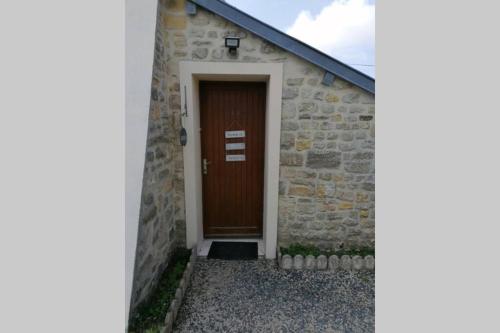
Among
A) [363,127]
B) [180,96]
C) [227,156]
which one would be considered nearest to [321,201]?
[363,127]

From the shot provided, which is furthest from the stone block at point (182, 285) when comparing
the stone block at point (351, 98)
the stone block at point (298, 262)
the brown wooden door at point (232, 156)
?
the stone block at point (351, 98)

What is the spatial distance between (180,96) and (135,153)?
118 centimetres

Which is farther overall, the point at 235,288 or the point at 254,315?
the point at 235,288

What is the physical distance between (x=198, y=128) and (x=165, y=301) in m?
2.14

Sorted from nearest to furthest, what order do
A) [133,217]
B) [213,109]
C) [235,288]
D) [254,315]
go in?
[133,217] < [254,315] < [235,288] < [213,109]

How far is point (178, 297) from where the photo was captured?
2.46 m

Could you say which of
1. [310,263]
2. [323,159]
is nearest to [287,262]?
[310,263]

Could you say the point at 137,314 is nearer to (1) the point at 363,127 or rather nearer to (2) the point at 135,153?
(2) the point at 135,153

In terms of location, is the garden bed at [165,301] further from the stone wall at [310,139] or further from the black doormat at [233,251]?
the stone wall at [310,139]

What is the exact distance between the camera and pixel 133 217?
6.96 feet

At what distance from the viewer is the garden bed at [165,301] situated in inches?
82.4

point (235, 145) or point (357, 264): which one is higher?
point (235, 145)

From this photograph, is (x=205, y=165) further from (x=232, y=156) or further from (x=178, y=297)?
(x=178, y=297)

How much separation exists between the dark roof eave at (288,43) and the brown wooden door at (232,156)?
699 mm
